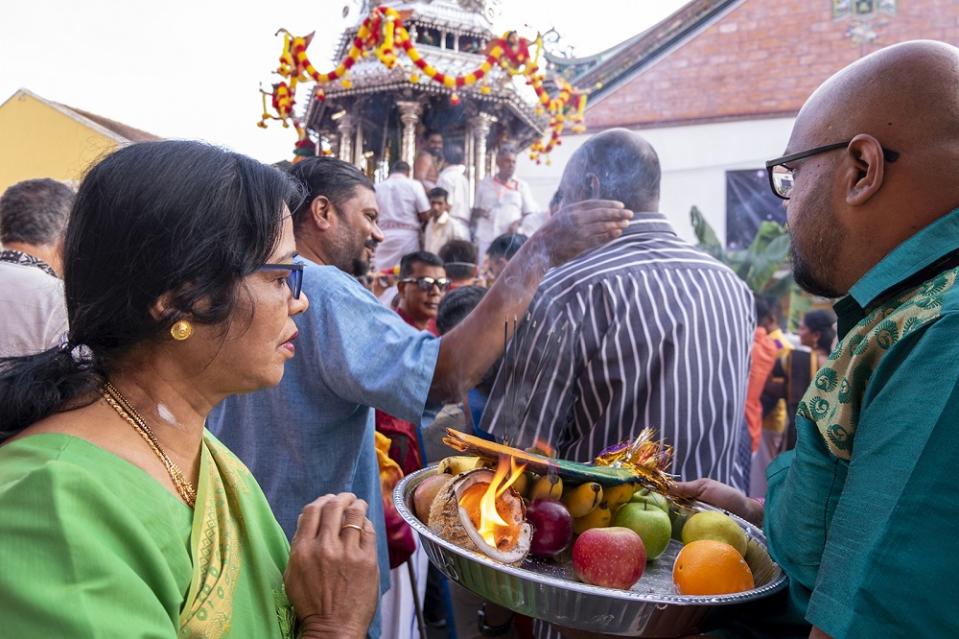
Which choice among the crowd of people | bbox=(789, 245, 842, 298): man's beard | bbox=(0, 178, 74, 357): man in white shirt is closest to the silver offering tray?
the crowd of people

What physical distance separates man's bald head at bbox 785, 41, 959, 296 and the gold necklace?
121 cm

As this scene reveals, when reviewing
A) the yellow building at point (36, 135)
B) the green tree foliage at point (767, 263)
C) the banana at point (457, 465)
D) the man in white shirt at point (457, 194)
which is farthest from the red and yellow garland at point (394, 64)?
the banana at point (457, 465)

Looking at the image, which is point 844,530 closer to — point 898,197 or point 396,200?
point 898,197

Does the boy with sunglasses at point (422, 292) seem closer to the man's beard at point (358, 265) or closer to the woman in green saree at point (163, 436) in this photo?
the man's beard at point (358, 265)

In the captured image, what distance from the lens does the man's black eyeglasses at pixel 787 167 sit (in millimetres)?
1153

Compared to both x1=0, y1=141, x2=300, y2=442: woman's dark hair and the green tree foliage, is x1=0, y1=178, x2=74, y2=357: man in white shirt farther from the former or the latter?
the green tree foliage

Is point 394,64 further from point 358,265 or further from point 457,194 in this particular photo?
point 358,265

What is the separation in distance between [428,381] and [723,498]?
33.4 inches

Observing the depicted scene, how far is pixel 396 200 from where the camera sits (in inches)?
367

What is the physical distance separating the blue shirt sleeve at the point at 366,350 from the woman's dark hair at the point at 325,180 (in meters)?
0.39

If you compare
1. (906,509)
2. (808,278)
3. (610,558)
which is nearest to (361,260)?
(610,558)

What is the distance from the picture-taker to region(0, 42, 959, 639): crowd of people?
0.95 meters

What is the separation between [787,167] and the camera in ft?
4.48

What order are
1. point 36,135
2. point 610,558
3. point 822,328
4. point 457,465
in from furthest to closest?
1. point 822,328
2. point 36,135
3. point 457,465
4. point 610,558
